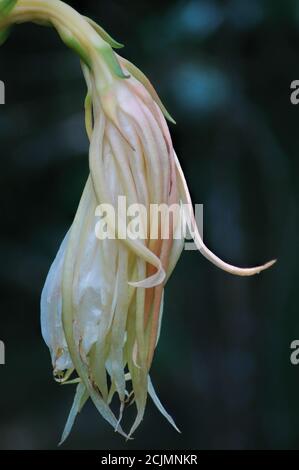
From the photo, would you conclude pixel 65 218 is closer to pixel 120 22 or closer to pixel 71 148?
pixel 71 148

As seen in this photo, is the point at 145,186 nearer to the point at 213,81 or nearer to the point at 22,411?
the point at 213,81

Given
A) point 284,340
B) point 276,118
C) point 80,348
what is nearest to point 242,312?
point 284,340

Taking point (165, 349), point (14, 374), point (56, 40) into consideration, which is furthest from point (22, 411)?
point (56, 40)

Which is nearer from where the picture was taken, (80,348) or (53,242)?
(80,348)

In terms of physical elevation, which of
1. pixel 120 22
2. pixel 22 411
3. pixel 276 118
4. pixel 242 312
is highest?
pixel 120 22

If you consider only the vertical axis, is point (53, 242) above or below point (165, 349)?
above

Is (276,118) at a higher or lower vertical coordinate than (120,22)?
lower
